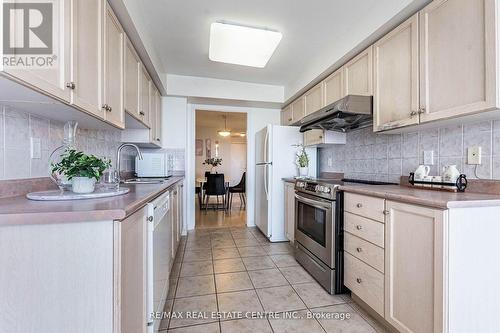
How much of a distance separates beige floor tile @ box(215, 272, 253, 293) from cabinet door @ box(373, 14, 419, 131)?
1.75 meters

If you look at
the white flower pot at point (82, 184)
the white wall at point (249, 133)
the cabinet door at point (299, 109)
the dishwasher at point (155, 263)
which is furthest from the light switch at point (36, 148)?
the cabinet door at point (299, 109)

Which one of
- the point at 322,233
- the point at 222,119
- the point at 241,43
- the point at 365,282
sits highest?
the point at 222,119

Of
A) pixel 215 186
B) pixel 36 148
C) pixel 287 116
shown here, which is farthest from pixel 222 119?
pixel 36 148

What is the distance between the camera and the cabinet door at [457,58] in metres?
1.24

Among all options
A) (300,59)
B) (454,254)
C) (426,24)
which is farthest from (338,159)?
(454,254)

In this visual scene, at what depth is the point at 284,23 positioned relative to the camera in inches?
87.9

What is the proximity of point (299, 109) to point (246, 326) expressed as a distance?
9.26ft

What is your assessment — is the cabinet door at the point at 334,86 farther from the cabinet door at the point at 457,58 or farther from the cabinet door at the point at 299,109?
the cabinet door at the point at 457,58

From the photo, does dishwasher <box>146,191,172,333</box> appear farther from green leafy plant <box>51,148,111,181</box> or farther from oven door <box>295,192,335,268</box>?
oven door <box>295,192,335,268</box>

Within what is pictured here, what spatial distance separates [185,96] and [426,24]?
2.97m

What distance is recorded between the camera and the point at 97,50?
4.67 feet

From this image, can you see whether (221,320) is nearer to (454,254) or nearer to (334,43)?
(454,254)

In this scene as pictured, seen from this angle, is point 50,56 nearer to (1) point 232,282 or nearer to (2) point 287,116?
(1) point 232,282

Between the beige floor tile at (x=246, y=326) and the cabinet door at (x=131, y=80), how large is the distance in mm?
1766
